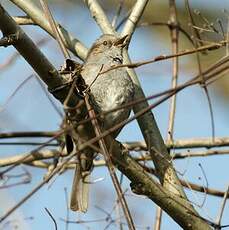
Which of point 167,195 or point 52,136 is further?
point 167,195

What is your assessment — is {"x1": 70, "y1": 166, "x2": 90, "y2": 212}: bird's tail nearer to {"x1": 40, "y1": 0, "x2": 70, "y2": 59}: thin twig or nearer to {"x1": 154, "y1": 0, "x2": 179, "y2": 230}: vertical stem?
{"x1": 154, "y1": 0, "x2": 179, "y2": 230}: vertical stem

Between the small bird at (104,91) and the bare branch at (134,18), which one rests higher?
the bare branch at (134,18)

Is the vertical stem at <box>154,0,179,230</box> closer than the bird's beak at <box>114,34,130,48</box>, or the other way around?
the vertical stem at <box>154,0,179,230</box>

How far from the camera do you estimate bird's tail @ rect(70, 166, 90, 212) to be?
401 centimetres

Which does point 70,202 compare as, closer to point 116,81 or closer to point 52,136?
point 116,81

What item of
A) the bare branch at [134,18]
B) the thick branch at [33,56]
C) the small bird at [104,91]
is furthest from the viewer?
the bare branch at [134,18]

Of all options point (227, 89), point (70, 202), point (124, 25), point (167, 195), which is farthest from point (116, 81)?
point (227, 89)

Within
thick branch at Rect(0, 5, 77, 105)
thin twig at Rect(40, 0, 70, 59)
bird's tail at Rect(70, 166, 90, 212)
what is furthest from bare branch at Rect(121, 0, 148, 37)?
thick branch at Rect(0, 5, 77, 105)

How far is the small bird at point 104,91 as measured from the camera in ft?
12.5

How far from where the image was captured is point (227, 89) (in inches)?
243

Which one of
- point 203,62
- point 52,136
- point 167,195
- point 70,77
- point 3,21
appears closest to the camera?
point 52,136

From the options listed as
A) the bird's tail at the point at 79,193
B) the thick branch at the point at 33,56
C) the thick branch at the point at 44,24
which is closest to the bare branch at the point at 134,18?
the thick branch at the point at 44,24

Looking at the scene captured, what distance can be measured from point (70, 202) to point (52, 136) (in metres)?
2.12

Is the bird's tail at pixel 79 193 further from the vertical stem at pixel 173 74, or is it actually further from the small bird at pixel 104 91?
the vertical stem at pixel 173 74
